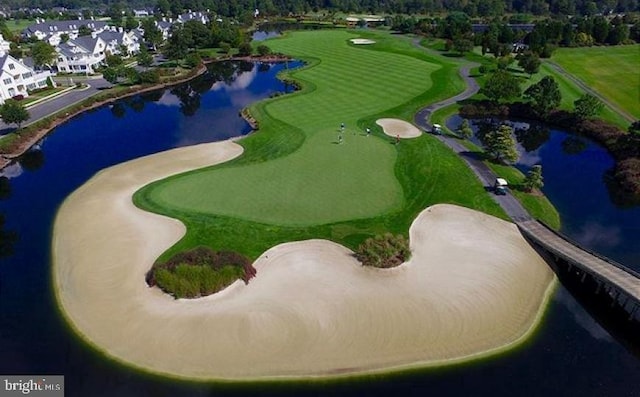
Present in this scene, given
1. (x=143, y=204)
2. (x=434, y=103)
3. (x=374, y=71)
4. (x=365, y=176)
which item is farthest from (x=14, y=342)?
(x=374, y=71)

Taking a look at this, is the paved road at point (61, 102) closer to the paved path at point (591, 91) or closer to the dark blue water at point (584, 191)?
the dark blue water at point (584, 191)

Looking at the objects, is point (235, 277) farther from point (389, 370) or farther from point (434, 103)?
point (434, 103)

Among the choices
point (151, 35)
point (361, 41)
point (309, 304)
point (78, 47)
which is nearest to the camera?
point (309, 304)

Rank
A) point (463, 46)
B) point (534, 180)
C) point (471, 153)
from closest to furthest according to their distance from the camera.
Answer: point (534, 180) < point (471, 153) < point (463, 46)

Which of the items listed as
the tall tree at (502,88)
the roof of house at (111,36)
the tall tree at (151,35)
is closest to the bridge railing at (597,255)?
the tall tree at (502,88)

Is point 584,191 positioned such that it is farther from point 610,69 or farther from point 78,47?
point 78,47

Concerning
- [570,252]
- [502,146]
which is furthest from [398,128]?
[570,252]
